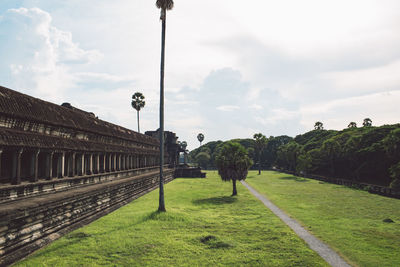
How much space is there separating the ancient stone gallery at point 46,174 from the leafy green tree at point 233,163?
10.7m

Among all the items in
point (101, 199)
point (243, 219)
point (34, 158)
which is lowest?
point (243, 219)

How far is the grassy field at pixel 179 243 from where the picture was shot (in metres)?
10.3

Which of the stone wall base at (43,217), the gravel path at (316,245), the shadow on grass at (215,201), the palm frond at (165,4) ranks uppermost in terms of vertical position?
the palm frond at (165,4)

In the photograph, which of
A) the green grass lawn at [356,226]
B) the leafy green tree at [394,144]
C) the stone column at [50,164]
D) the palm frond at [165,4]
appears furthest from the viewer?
the leafy green tree at [394,144]

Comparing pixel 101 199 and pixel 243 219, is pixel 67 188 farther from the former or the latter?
pixel 243 219

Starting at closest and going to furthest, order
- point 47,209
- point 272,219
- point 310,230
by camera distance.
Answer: point 47,209 → point 310,230 → point 272,219

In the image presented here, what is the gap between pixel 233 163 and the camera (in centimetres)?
2872

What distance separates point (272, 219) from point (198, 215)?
505 centimetres

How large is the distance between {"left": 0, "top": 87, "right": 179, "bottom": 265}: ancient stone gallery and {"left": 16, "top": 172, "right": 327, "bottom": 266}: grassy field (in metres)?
0.89

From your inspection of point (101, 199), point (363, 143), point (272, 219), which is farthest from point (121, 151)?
point (363, 143)

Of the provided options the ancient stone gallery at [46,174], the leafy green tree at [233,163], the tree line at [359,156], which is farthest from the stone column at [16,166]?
the tree line at [359,156]

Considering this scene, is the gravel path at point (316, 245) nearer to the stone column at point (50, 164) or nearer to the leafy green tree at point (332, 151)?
the stone column at point (50, 164)

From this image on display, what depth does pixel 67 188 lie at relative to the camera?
16359 mm

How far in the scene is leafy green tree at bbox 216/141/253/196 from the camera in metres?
28.6
